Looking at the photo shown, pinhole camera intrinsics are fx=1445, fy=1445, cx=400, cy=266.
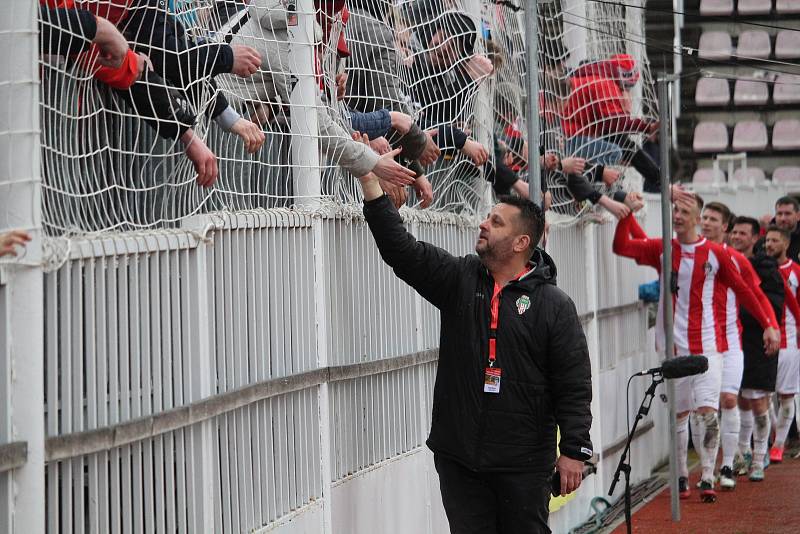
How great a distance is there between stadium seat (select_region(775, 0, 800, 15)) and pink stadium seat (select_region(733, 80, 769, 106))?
289 inches

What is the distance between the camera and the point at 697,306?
38.6 feet

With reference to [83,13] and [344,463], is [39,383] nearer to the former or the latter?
[83,13]

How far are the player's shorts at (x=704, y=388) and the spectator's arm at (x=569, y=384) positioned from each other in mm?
5746

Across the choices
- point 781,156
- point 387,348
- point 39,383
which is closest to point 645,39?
point 387,348

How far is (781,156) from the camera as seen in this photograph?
79.2 ft

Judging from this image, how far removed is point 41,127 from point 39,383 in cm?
80

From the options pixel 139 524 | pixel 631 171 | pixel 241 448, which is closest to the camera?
pixel 139 524

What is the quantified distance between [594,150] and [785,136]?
14.0m

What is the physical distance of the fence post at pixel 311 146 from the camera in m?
6.38

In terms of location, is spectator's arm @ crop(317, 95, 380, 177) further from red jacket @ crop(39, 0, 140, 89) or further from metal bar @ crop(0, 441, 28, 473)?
metal bar @ crop(0, 441, 28, 473)

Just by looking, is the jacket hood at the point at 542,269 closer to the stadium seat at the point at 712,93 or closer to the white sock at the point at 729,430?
the white sock at the point at 729,430

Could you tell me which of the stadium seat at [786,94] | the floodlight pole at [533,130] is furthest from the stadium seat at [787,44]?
the stadium seat at [786,94]

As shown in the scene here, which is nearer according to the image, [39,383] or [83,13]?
[39,383]

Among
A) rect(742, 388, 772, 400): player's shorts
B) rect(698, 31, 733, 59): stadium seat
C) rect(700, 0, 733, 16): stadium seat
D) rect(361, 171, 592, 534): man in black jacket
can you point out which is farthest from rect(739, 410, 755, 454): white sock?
rect(361, 171, 592, 534): man in black jacket
